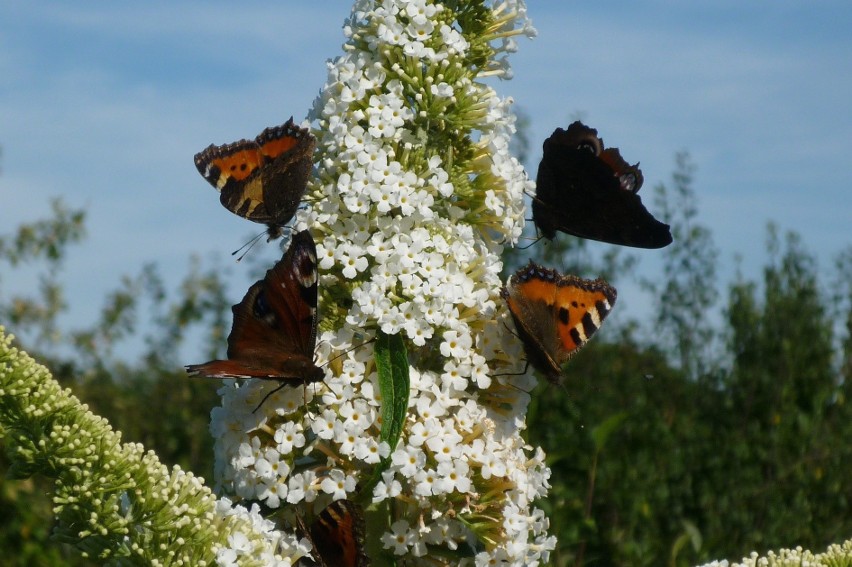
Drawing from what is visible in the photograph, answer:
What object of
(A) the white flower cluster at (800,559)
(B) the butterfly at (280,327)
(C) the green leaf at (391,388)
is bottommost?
(A) the white flower cluster at (800,559)

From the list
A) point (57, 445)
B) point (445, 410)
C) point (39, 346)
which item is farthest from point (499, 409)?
point (39, 346)

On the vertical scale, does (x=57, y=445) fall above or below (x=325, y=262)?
below

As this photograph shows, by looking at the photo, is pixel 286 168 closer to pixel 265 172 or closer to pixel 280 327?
pixel 265 172

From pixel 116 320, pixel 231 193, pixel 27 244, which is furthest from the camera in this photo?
pixel 116 320

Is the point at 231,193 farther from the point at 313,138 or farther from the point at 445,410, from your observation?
the point at 445,410

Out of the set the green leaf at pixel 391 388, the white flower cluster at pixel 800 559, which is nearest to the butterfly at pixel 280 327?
the green leaf at pixel 391 388

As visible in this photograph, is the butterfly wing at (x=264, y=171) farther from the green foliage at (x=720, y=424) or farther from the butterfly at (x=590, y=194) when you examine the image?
the green foliage at (x=720, y=424)

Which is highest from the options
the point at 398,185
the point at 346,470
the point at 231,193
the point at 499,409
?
the point at 231,193

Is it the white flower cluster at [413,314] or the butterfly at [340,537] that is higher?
the white flower cluster at [413,314]
